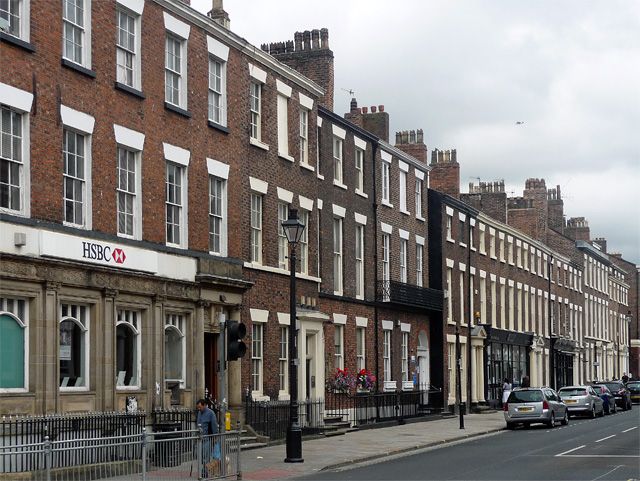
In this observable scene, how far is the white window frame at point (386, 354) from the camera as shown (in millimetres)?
43312

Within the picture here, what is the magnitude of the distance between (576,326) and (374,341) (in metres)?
41.6

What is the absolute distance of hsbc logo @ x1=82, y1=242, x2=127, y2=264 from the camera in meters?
23.2

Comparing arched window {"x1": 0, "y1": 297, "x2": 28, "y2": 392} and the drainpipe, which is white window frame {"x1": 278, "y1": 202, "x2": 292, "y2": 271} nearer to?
the drainpipe

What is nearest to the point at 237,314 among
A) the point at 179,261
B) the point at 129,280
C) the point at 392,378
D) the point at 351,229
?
the point at 179,261

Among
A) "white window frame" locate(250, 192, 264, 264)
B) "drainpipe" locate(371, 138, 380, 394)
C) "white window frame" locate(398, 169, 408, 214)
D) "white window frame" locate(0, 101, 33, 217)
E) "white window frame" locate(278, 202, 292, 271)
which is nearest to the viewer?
"white window frame" locate(0, 101, 33, 217)

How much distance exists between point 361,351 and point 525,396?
246 inches

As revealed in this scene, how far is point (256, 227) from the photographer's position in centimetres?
3177

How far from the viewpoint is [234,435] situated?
2173 cm

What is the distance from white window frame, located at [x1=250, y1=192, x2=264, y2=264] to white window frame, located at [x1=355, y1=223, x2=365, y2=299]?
9.70 meters

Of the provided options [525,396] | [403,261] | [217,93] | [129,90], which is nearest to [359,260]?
[403,261]

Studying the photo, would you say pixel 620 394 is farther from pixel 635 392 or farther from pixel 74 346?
pixel 74 346

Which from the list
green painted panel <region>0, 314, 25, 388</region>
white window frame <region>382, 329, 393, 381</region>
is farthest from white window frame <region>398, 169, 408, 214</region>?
green painted panel <region>0, 314, 25, 388</region>

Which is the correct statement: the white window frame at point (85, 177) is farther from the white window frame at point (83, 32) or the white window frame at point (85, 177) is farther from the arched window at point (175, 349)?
the arched window at point (175, 349)

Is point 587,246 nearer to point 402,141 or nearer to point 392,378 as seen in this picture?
point 402,141
